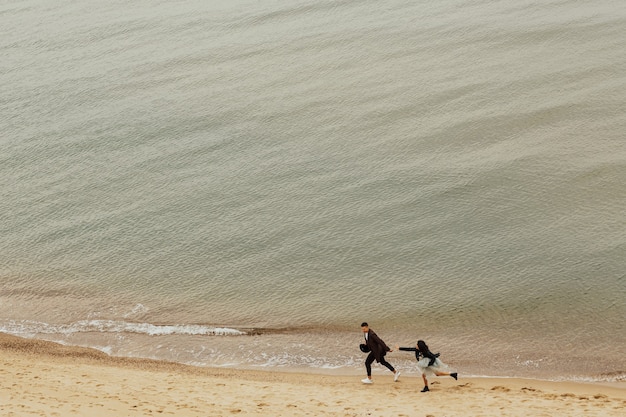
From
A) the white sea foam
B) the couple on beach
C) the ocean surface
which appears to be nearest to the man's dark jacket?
the couple on beach

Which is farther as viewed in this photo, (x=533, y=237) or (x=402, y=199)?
(x=402, y=199)

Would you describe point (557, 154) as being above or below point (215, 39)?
below

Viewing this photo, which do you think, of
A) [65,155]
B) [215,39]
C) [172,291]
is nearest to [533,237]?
[172,291]

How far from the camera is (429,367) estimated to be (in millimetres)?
17469

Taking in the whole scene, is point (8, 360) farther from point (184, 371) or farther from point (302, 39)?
point (302, 39)

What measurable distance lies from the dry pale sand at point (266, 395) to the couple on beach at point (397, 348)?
33 centimetres

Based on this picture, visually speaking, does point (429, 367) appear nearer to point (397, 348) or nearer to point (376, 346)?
point (397, 348)

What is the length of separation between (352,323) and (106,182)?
15623mm

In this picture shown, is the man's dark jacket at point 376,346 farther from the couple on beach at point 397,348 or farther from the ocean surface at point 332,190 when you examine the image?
the ocean surface at point 332,190

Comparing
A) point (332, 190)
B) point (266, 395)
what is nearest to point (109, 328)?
point (266, 395)

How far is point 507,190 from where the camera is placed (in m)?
27.8

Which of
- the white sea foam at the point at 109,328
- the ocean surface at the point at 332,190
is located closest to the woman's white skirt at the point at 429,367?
the ocean surface at the point at 332,190

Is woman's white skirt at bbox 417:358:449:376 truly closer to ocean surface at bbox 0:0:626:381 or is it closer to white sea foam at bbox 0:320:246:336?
ocean surface at bbox 0:0:626:381

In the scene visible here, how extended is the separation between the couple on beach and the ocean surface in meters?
1.56
